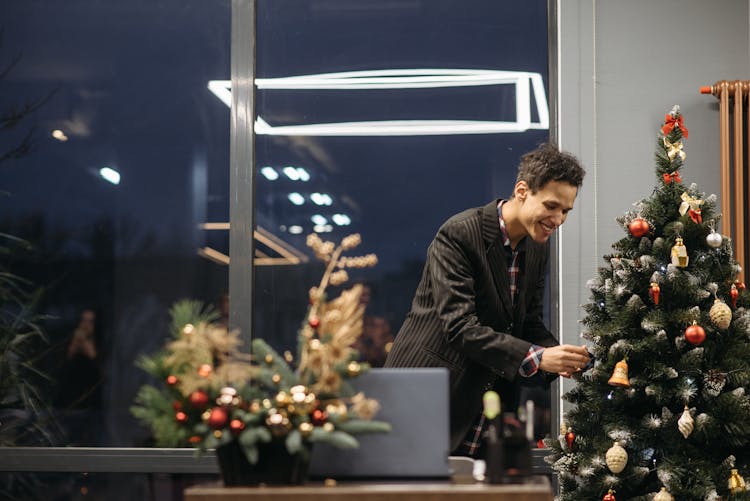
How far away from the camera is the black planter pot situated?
1.85 metres

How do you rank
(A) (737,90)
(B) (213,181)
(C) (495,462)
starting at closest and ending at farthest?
(C) (495,462)
(A) (737,90)
(B) (213,181)

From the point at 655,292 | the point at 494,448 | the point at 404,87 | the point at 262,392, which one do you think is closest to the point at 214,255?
the point at 404,87

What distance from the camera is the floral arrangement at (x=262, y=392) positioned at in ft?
6.03

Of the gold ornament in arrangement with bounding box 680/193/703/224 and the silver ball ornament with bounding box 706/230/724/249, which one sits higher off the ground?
the gold ornament in arrangement with bounding box 680/193/703/224

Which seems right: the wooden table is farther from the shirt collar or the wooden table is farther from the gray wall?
the gray wall

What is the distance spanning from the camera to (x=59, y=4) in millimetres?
4246

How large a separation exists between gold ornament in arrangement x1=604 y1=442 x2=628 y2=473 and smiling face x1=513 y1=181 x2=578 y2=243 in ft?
→ 2.19

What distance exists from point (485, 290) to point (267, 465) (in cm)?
133

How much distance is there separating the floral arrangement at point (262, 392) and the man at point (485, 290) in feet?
3.12

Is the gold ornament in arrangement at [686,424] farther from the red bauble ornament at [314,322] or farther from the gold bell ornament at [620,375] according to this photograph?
the red bauble ornament at [314,322]

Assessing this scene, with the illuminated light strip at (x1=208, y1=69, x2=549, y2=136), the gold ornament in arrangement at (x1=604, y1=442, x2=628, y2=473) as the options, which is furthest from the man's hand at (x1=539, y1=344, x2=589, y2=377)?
the illuminated light strip at (x1=208, y1=69, x2=549, y2=136)

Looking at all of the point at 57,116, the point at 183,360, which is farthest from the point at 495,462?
the point at 57,116

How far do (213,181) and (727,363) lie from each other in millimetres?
2167

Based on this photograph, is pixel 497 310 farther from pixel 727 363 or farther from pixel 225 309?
pixel 225 309
